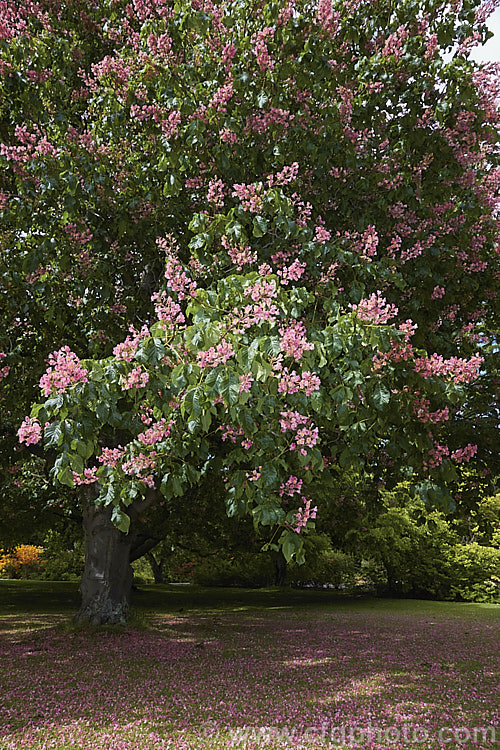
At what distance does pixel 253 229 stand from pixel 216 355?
7.95ft

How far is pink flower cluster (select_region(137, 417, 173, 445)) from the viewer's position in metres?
5.32

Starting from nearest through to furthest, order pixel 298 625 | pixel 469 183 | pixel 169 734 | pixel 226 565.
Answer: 1. pixel 169 734
2. pixel 469 183
3. pixel 298 625
4. pixel 226 565

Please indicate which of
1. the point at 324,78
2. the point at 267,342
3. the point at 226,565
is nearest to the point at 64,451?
the point at 267,342

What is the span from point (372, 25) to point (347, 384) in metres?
5.67

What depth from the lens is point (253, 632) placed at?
1438cm

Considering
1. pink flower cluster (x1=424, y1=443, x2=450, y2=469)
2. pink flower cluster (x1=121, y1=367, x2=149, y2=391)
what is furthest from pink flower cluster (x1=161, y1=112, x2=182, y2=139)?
pink flower cluster (x1=424, y1=443, x2=450, y2=469)

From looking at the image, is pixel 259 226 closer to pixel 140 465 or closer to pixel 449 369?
pixel 449 369

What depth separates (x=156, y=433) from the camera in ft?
17.5

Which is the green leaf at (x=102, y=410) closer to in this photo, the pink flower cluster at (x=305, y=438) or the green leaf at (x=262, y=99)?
the pink flower cluster at (x=305, y=438)

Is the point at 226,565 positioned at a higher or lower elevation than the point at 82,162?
lower

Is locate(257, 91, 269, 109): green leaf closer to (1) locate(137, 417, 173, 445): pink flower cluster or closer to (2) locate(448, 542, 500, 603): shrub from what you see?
(1) locate(137, 417, 173, 445): pink flower cluster

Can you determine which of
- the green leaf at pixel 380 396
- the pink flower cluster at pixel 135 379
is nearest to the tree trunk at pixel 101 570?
the pink flower cluster at pixel 135 379

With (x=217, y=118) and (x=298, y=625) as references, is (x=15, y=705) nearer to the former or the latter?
(x=217, y=118)

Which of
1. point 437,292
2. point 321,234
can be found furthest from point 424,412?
point 437,292
